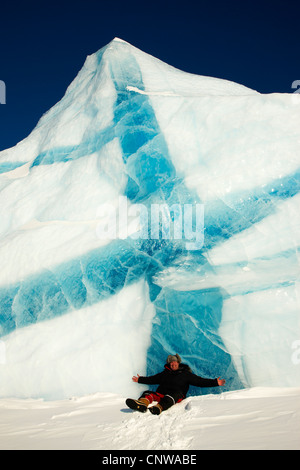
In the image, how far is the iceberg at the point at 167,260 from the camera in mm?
3162

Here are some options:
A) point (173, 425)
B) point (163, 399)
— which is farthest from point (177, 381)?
point (173, 425)

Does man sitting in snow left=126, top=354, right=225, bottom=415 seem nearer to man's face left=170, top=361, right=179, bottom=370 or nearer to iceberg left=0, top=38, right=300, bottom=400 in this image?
man's face left=170, top=361, right=179, bottom=370

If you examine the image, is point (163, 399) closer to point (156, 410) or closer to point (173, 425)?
point (156, 410)

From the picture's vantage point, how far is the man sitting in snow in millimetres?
2420

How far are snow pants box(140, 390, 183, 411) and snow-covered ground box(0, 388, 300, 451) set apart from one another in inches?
2.5

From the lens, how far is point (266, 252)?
3203 mm

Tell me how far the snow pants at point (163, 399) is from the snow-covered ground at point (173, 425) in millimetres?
62

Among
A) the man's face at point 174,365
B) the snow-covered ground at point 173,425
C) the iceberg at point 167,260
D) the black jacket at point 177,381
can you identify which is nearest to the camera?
the snow-covered ground at point 173,425

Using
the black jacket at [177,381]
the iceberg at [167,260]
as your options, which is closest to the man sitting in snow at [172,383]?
the black jacket at [177,381]


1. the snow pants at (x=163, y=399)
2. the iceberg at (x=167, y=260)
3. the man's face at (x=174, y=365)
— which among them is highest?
the iceberg at (x=167, y=260)

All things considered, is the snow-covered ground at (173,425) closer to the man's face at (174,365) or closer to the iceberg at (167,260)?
the man's face at (174,365)

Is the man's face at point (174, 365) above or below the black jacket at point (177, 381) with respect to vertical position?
above

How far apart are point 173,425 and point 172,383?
0.75 meters
